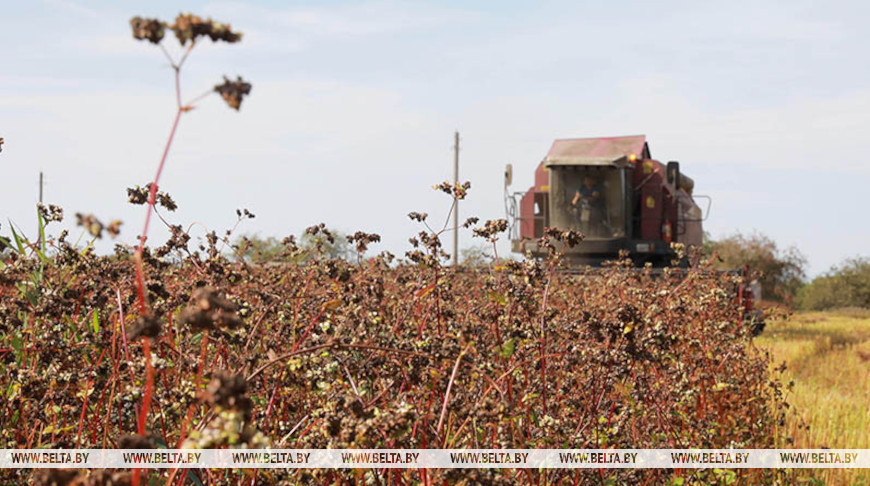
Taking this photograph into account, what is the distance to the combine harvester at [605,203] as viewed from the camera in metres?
15.9

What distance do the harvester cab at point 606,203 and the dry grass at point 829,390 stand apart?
2997 mm

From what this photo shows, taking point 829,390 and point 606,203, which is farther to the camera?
point 606,203

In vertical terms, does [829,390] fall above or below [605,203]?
below

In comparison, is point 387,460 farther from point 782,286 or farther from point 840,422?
point 782,286

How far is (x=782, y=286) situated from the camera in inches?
1459

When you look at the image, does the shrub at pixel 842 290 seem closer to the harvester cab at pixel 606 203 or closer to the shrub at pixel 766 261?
the shrub at pixel 766 261

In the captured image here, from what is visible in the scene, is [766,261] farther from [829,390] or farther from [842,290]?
[829,390]

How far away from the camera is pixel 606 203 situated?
1609cm

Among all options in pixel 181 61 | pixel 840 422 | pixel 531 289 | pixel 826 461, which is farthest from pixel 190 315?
pixel 840 422

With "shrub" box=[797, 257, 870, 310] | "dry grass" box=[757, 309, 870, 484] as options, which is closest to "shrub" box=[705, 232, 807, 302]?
"shrub" box=[797, 257, 870, 310]

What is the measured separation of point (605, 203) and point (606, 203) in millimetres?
20

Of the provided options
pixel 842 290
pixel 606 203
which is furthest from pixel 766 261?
pixel 606 203

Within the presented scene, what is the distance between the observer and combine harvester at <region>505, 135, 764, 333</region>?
1591 cm

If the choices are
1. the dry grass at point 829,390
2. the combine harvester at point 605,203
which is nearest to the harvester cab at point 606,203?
the combine harvester at point 605,203
